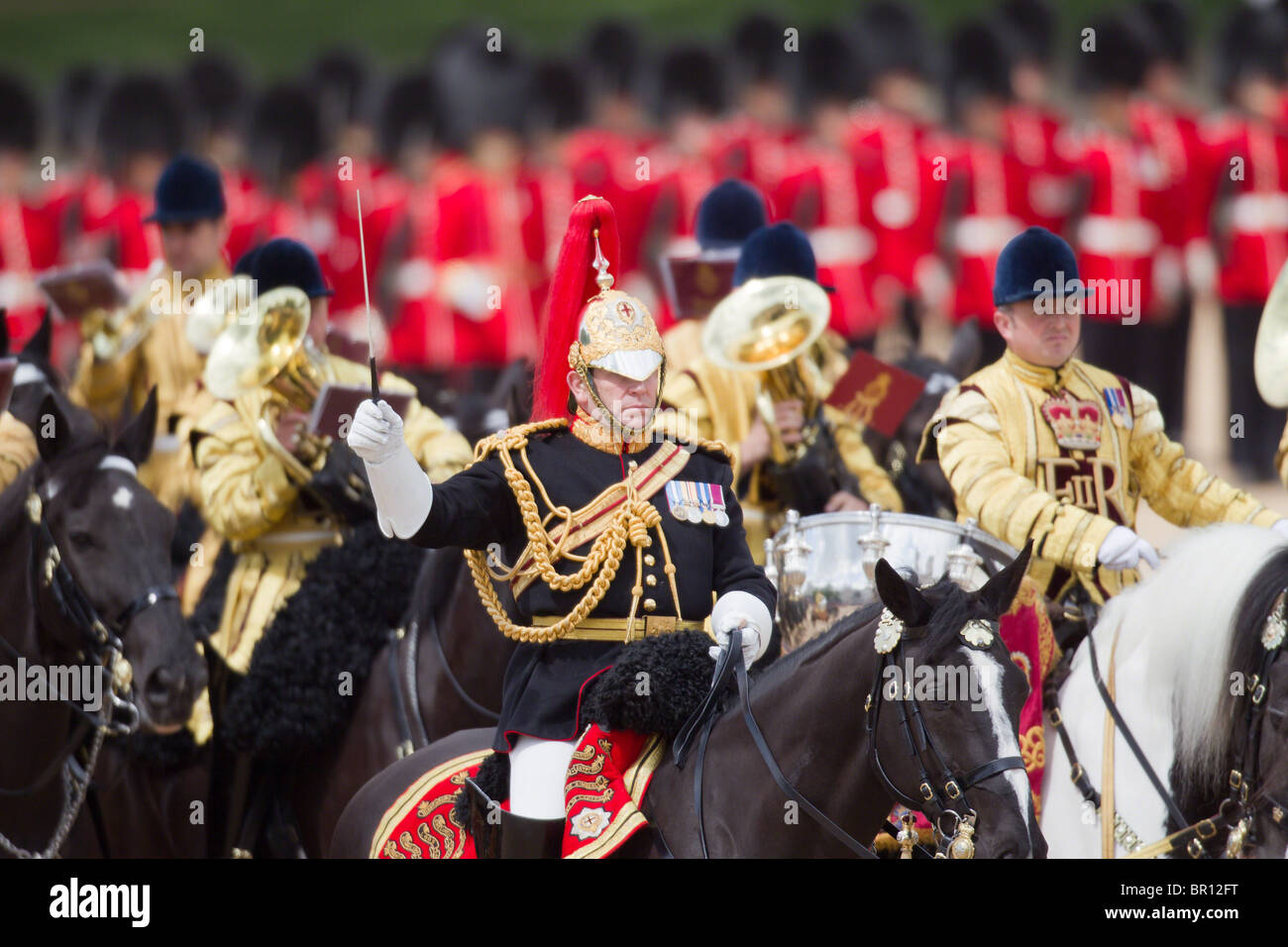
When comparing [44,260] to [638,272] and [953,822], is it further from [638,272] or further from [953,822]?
[953,822]

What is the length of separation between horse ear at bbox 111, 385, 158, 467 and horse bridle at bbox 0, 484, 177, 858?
332mm

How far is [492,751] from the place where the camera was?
500 centimetres

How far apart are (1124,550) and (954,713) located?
144 centimetres

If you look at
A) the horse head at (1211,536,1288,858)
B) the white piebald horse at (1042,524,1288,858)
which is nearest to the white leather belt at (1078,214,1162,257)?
the white piebald horse at (1042,524,1288,858)

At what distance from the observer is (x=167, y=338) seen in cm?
858

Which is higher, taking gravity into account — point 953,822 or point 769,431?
point 769,431

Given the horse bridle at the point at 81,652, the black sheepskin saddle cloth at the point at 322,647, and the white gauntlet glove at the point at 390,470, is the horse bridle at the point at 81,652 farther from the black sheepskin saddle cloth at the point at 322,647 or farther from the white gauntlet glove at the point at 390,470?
the white gauntlet glove at the point at 390,470

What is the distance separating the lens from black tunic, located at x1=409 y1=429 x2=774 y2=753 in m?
4.67

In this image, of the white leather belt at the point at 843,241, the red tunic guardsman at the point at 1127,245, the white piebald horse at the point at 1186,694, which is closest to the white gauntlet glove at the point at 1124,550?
the white piebald horse at the point at 1186,694

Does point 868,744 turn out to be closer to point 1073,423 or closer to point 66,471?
point 1073,423

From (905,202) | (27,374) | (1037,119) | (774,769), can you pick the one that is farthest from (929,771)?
(1037,119)

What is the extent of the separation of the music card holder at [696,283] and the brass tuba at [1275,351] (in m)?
3.03
